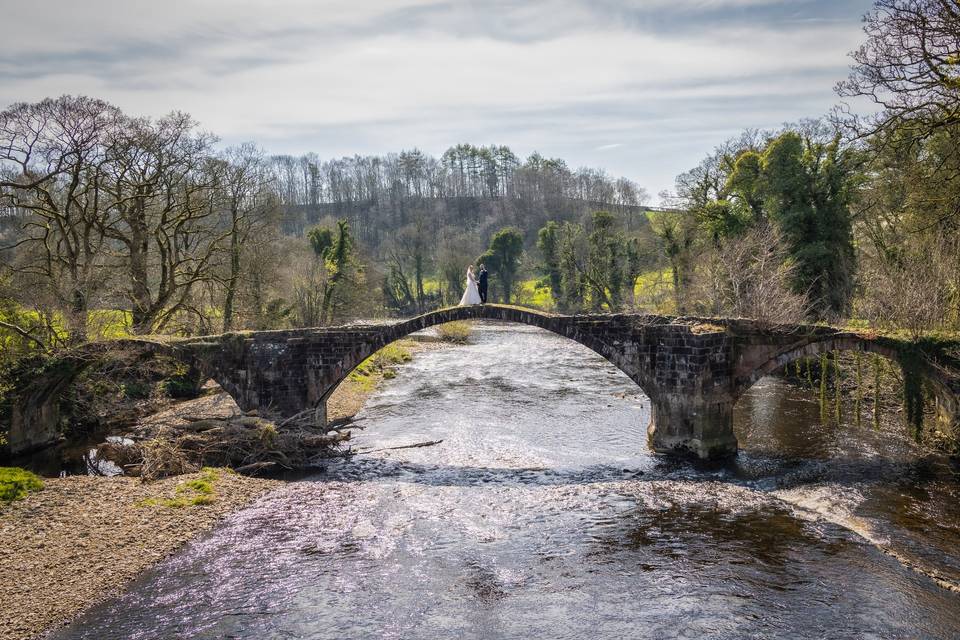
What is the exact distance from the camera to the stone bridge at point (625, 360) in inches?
742

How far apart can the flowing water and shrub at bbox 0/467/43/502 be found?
17.9 ft

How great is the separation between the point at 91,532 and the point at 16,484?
3882mm

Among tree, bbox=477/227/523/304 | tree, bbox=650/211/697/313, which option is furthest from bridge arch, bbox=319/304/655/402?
tree, bbox=477/227/523/304

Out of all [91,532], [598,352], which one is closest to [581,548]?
[598,352]

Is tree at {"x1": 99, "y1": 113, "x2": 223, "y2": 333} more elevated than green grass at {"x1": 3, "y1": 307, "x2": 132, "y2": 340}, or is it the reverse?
tree at {"x1": 99, "y1": 113, "x2": 223, "y2": 333}

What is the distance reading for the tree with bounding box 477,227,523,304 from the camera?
66.6 metres

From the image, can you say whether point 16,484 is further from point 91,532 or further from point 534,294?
point 534,294

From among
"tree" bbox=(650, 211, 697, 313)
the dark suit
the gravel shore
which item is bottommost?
the gravel shore

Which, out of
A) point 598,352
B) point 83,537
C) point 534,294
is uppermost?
point 534,294

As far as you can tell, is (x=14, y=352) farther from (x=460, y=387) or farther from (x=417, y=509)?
(x=460, y=387)

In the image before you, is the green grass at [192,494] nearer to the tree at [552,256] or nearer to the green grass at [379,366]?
the green grass at [379,366]

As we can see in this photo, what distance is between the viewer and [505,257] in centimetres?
6681

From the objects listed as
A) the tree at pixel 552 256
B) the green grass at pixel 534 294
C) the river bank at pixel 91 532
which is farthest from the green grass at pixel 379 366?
the green grass at pixel 534 294

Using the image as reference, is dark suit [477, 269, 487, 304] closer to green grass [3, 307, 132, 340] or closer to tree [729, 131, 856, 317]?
green grass [3, 307, 132, 340]
